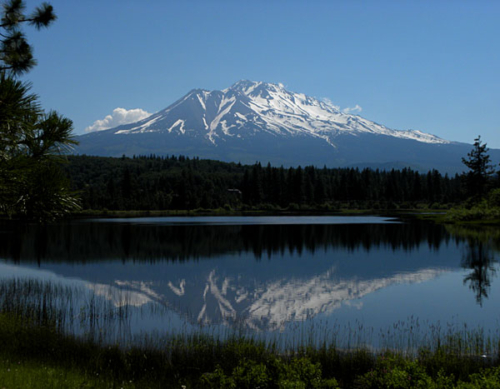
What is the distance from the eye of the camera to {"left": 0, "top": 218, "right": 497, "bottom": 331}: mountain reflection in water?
898 inches

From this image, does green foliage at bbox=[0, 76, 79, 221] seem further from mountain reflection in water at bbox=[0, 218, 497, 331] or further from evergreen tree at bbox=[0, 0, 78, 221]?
mountain reflection in water at bbox=[0, 218, 497, 331]

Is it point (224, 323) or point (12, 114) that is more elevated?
point (12, 114)

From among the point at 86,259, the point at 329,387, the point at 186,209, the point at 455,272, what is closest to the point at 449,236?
the point at 455,272

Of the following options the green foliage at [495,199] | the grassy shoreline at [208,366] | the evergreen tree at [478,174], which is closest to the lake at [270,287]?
the grassy shoreline at [208,366]

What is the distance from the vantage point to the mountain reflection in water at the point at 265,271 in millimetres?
22812

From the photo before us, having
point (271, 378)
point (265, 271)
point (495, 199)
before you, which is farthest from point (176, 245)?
point (495, 199)

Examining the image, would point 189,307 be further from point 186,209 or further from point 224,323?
point 186,209

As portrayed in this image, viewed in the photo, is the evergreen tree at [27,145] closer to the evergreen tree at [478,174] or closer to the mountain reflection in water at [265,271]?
the mountain reflection in water at [265,271]

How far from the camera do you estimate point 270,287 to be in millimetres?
28359

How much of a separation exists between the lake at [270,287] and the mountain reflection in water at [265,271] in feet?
0.30

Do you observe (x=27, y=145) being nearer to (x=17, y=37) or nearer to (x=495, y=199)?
(x=17, y=37)

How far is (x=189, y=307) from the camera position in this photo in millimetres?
22938

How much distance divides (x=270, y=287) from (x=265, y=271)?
6.02 m

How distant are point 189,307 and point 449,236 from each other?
4830 cm
